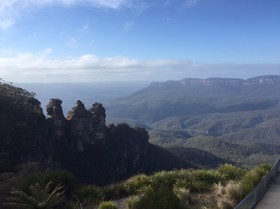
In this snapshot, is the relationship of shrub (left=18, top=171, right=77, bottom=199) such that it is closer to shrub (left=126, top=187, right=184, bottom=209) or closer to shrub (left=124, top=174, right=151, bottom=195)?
shrub (left=124, top=174, right=151, bottom=195)

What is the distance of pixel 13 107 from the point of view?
60.3 metres

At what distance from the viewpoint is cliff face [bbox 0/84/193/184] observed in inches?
2335

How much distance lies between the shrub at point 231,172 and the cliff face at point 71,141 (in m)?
31.2

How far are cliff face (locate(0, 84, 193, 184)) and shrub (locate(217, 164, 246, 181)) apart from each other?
31214 mm

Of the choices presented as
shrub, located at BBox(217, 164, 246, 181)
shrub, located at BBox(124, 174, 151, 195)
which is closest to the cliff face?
shrub, located at BBox(124, 174, 151, 195)

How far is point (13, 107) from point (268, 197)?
179ft

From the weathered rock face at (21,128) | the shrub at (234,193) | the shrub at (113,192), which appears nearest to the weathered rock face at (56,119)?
the weathered rock face at (21,128)

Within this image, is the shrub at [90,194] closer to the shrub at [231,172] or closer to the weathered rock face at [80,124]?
the shrub at [231,172]

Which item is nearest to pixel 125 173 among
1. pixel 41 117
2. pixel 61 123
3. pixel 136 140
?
pixel 136 140

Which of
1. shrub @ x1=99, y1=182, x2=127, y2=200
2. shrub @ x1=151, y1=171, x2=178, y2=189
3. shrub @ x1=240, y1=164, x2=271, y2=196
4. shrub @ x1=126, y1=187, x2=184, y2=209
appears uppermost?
shrub @ x1=126, y1=187, x2=184, y2=209

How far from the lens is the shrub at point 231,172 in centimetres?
1501

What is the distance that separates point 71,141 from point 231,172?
69.2 meters

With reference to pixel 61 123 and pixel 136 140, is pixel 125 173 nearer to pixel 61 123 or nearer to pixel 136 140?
pixel 136 140

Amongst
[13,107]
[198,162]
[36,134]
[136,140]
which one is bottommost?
[198,162]
